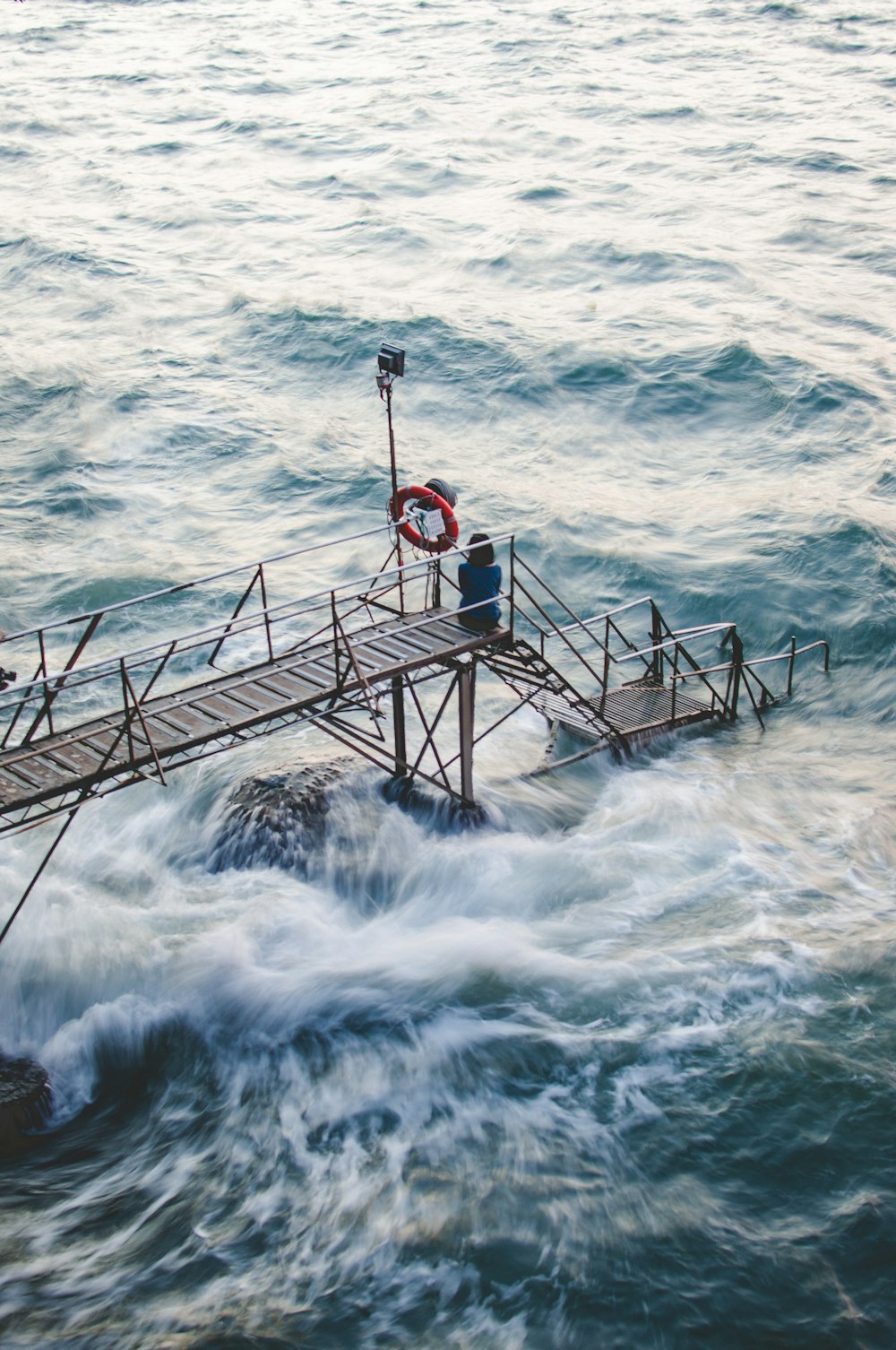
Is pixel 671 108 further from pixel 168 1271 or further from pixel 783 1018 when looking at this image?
pixel 168 1271

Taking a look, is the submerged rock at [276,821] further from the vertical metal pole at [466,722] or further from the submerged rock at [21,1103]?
the submerged rock at [21,1103]

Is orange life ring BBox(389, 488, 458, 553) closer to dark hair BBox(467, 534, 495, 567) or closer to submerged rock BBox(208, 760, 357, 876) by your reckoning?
dark hair BBox(467, 534, 495, 567)

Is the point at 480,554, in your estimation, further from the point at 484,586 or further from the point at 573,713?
the point at 573,713

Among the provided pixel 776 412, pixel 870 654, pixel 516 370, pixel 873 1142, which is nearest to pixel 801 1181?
pixel 873 1142

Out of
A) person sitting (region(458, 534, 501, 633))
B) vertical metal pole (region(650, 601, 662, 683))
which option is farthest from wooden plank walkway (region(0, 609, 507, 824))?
vertical metal pole (region(650, 601, 662, 683))

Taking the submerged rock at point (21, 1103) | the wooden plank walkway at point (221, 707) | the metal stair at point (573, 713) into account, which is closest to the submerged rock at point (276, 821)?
the wooden plank walkway at point (221, 707)
